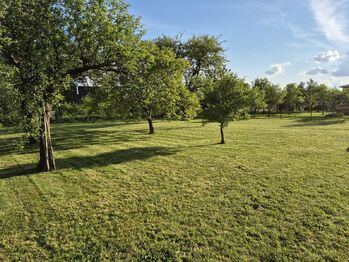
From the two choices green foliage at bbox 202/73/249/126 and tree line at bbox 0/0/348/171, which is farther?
green foliage at bbox 202/73/249/126

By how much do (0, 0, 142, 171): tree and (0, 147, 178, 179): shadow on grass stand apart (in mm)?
1365

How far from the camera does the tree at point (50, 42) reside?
7.98 metres

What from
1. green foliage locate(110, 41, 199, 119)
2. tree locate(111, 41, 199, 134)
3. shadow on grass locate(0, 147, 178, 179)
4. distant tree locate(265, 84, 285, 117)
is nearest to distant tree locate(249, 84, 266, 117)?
green foliage locate(110, 41, 199, 119)

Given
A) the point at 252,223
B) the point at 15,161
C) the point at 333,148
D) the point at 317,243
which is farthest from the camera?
the point at 333,148

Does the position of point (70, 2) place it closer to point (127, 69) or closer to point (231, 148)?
point (127, 69)

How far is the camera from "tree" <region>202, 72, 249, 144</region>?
1375 cm

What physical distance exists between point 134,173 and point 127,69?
4254 millimetres

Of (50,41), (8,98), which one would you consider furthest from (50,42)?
(8,98)

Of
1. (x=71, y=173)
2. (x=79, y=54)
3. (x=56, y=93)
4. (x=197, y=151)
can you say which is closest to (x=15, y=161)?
(x=71, y=173)

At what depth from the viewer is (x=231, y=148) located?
13008mm

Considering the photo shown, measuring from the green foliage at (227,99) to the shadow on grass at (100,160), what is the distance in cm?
340

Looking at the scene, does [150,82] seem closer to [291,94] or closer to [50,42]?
[50,42]

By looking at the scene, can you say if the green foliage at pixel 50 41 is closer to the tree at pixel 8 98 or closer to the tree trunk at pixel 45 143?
the tree at pixel 8 98

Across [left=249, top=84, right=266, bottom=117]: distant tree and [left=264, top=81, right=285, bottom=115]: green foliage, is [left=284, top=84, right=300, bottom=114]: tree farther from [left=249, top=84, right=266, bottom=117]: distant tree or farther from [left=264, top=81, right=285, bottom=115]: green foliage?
[left=249, top=84, right=266, bottom=117]: distant tree
